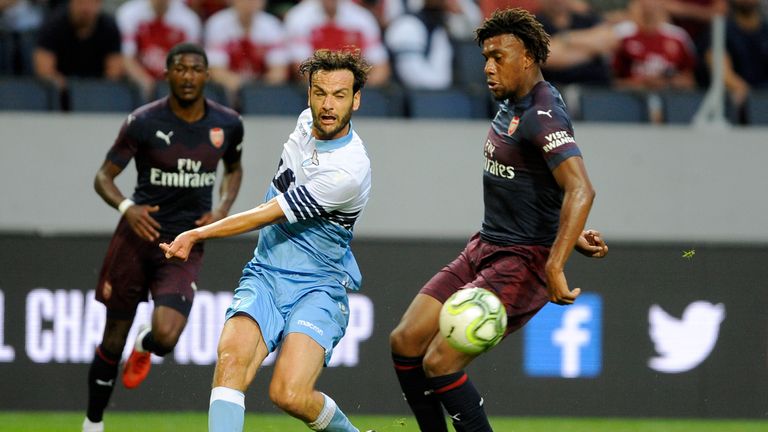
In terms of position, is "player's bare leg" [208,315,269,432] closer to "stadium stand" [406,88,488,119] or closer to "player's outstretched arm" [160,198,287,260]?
"player's outstretched arm" [160,198,287,260]

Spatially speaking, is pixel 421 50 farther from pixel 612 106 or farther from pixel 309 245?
pixel 309 245

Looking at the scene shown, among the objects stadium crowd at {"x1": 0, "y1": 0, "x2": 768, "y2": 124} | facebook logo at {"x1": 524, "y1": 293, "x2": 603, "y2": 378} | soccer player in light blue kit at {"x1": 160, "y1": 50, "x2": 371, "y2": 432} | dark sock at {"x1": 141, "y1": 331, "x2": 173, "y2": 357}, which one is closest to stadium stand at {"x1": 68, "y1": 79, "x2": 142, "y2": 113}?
stadium crowd at {"x1": 0, "y1": 0, "x2": 768, "y2": 124}

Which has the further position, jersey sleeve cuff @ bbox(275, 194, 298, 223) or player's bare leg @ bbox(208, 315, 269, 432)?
jersey sleeve cuff @ bbox(275, 194, 298, 223)

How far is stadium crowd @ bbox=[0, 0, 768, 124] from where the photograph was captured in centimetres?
1043

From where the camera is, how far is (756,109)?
10.8 m

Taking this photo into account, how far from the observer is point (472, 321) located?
6043 millimetres

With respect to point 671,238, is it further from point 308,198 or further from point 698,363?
point 308,198

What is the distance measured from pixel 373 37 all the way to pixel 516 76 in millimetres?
4511

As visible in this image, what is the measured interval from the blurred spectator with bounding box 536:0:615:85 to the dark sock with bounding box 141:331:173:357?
448cm

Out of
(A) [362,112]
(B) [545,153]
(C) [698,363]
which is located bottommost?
(C) [698,363]

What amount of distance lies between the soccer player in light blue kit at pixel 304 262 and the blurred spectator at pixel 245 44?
4.24 metres

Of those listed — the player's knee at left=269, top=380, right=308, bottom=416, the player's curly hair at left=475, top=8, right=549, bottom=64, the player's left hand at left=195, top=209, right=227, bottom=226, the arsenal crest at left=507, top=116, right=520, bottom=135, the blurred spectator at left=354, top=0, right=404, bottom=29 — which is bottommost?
the player's knee at left=269, top=380, right=308, bottom=416

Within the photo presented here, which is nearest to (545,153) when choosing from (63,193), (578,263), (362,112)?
(578,263)

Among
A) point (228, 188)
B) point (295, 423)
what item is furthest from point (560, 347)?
point (228, 188)
